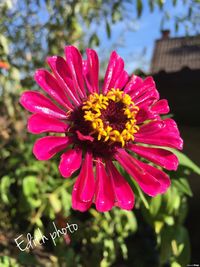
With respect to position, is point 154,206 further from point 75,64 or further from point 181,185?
point 75,64

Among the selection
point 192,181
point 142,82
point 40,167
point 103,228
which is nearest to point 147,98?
point 142,82

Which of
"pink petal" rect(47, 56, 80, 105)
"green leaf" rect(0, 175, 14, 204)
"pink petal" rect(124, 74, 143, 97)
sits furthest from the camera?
"green leaf" rect(0, 175, 14, 204)

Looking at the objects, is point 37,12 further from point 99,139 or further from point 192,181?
point 99,139

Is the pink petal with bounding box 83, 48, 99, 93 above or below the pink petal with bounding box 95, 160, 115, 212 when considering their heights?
above

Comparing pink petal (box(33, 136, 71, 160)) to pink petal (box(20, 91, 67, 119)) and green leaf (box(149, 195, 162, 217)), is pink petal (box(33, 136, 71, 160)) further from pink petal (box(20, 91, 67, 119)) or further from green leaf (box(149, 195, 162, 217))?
green leaf (box(149, 195, 162, 217))

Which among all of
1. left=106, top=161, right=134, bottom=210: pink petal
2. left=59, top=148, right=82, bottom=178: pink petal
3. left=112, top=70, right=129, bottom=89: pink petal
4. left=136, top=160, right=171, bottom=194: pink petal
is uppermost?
left=112, top=70, right=129, bottom=89: pink petal

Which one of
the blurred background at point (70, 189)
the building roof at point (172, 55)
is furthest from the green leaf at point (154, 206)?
the building roof at point (172, 55)

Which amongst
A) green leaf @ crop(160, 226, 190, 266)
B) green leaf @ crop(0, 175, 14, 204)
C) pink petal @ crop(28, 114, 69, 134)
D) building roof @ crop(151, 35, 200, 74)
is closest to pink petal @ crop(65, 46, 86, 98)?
pink petal @ crop(28, 114, 69, 134)
